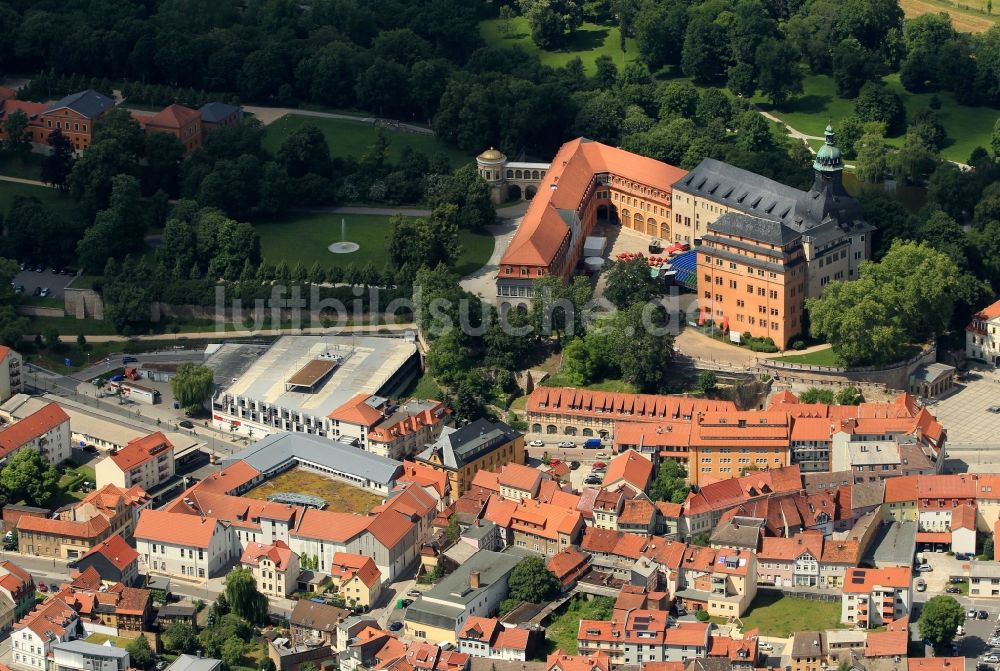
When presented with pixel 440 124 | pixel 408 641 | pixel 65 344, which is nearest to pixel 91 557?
pixel 408 641

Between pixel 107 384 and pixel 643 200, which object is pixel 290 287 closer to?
pixel 107 384

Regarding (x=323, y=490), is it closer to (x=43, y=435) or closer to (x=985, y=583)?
(x=43, y=435)

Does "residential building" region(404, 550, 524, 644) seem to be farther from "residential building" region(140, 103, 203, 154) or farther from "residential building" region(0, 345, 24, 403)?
"residential building" region(140, 103, 203, 154)

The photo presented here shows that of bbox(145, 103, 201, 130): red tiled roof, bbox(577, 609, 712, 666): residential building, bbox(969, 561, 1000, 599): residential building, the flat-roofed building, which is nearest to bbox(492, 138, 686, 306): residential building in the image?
the flat-roofed building

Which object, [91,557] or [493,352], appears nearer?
[91,557]

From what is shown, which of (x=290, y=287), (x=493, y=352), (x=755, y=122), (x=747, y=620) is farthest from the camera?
(x=755, y=122)

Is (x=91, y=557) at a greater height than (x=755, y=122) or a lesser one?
lesser

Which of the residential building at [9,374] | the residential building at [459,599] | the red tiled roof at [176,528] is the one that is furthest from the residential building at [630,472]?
the residential building at [9,374]
